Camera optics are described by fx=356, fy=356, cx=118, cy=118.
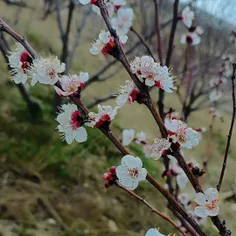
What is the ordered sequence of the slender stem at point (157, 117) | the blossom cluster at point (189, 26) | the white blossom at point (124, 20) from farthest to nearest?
the blossom cluster at point (189, 26) < the white blossom at point (124, 20) < the slender stem at point (157, 117)

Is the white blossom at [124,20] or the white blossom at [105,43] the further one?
the white blossom at [124,20]

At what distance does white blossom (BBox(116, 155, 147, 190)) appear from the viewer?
0.56 meters

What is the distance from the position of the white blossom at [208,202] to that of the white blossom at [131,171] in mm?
A: 95

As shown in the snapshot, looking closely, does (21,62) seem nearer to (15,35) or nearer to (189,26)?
(15,35)

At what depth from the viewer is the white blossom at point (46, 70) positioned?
572mm

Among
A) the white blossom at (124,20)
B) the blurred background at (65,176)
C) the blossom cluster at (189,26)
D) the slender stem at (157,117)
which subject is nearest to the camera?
the slender stem at (157,117)

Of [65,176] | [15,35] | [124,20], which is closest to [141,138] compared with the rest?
[124,20]

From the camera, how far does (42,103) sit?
7.75 ft

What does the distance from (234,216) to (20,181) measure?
1.28m

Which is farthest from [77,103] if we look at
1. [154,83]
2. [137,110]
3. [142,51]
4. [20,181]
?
[137,110]

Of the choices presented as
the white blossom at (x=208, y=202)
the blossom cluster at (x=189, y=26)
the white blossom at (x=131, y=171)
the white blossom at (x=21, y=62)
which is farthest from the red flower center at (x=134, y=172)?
the blossom cluster at (x=189, y=26)

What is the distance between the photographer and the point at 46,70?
573 millimetres

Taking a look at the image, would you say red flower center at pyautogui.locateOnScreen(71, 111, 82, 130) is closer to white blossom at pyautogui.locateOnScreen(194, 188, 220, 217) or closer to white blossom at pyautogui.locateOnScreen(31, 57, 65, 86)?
white blossom at pyautogui.locateOnScreen(31, 57, 65, 86)

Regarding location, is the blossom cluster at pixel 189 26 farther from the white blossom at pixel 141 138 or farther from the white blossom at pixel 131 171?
the white blossom at pixel 131 171
